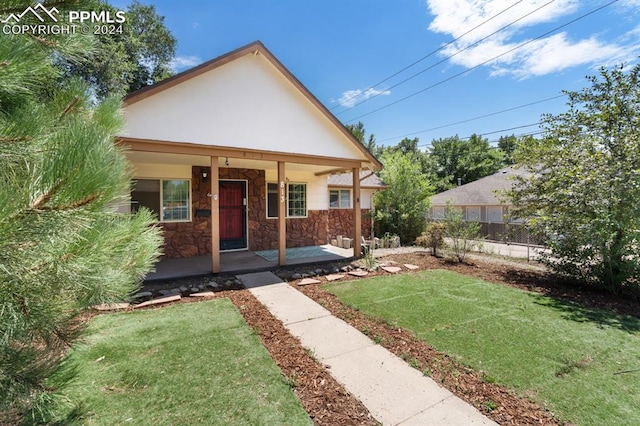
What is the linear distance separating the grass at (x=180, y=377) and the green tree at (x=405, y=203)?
33.5 ft

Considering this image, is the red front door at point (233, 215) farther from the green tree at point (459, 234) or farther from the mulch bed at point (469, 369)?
the green tree at point (459, 234)

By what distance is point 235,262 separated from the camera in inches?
320

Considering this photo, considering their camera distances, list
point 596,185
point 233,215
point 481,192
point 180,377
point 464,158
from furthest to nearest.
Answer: point 464,158
point 481,192
point 233,215
point 596,185
point 180,377

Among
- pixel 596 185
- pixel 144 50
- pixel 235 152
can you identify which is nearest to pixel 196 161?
pixel 235 152

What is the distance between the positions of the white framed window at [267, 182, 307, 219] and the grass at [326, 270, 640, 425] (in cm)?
498

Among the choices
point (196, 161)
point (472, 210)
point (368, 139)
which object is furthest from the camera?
point (368, 139)

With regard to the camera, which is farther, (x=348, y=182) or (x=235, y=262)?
(x=348, y=182)

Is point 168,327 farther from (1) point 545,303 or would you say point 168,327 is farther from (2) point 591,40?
(2) point 591,40

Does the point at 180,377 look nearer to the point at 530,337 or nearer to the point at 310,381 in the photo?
the point at 310,381

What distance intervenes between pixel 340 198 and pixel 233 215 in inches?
220

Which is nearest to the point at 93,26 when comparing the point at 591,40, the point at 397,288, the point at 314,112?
the point at 397,288

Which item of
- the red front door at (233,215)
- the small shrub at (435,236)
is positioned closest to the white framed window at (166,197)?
the red front door at (233,215)

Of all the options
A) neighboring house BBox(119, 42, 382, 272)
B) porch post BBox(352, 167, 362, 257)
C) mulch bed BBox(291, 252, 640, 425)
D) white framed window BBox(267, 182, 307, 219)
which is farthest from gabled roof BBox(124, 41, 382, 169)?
mulch bed BBox(291, 252, 640, 425)

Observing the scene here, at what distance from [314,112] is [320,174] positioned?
3.39 metres
